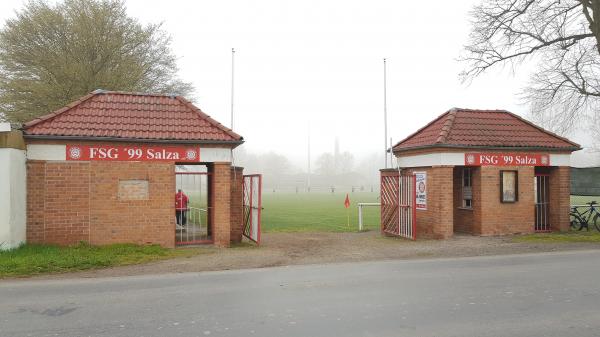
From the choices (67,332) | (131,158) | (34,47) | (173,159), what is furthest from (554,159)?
(34,47)

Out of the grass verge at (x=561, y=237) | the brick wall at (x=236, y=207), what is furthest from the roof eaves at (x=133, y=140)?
the grass verge at (x=561, y=237)

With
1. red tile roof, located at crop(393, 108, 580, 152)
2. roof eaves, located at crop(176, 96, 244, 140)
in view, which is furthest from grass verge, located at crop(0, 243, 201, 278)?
red tile roof, located at crop(393, 108, 580, 152)

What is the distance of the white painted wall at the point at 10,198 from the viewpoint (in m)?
10.3

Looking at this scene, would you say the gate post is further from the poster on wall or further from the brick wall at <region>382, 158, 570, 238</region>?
the brick wall at <region>382, 158, 570, 238</region>

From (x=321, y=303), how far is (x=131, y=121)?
8.31 metres

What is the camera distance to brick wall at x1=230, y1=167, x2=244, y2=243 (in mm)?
14086

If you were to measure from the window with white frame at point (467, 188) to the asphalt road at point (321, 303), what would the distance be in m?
6.29

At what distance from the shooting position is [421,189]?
15461 millimetres

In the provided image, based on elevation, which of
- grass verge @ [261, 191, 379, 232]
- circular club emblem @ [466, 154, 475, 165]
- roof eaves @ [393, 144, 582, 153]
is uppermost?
roof eaves @ [393, 144, 582, 153]

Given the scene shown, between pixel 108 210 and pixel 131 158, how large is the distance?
1.42 meters

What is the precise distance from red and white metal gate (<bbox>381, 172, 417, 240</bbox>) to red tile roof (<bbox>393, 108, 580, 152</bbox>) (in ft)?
4.04

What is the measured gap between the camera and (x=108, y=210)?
39.2 feet

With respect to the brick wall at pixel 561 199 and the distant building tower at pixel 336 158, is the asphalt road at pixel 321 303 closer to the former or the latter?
the brick wall at pixel 561 199

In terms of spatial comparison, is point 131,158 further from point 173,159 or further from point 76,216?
point 76,216
